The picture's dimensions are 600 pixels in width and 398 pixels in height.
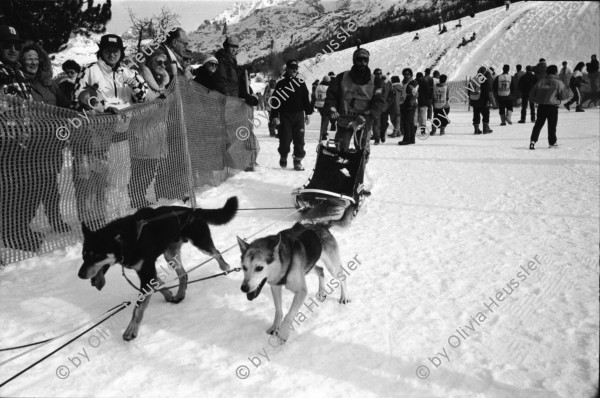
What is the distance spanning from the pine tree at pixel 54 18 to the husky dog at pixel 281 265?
10.7m

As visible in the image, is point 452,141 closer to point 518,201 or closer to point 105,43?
point 518,201

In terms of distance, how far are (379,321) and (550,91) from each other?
7.90 metres

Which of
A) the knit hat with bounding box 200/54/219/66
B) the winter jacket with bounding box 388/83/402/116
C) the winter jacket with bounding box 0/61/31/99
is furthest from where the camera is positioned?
the winter jacket with bounding box 388/83/402/116

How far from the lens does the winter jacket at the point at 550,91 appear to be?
8.40 metres

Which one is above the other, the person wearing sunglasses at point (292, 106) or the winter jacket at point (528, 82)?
the winter jacket at point (528, 82)

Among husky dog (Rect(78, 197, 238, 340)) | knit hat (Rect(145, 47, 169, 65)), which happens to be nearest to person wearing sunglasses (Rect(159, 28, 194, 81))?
knit hat (Rect(145, 47, 169, 65))

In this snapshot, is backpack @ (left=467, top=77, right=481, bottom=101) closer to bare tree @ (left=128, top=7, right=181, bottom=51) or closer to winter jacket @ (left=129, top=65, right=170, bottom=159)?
winter jacket @ (left=129, top=65, right=170, bottom=159)

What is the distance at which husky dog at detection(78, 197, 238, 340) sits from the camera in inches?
104

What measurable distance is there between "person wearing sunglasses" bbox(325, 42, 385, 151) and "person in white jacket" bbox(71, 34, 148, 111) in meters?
2.82

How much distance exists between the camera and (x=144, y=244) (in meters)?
2.82

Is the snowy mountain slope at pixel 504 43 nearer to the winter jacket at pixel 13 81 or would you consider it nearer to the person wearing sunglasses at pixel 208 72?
the person wearing sunglasses at pixel 208 72

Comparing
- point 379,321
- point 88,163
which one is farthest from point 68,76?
point 379,321

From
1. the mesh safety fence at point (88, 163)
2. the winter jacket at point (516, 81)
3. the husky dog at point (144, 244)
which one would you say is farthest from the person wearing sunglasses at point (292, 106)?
the winter jacket at point (516, 81)

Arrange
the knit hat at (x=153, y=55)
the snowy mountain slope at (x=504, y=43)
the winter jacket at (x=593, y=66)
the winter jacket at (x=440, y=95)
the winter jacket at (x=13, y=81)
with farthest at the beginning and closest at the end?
the snowy mountain slope at (x=504, y=43), the winter jacket at (x=593, y=66), the winter jacket at (x=440, y=95), the knit hat at (x=153, y=55), the winter jacket at (x=13, y=81)
